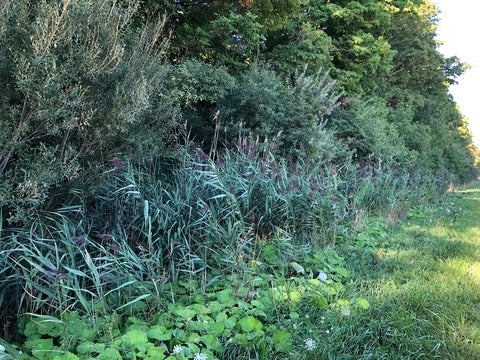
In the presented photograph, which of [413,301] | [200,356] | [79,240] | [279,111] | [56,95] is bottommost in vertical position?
[200,356]

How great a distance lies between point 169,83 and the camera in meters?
5.94

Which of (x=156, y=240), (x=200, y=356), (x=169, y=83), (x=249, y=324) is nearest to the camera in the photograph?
(x=200, y=356)

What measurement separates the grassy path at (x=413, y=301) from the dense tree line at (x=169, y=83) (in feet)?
7.63

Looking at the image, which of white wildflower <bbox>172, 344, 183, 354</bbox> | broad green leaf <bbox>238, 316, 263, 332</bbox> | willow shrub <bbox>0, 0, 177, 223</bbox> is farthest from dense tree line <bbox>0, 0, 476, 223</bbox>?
broad green leaf <bbox>238, 316, 263, 332</bbox>

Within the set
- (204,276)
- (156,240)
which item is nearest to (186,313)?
(204,276)

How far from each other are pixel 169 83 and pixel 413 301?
14.8 ft

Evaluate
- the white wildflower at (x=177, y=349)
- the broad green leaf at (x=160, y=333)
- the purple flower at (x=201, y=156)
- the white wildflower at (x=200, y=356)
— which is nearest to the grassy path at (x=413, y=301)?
the white wildflower at (x=200, y=356)

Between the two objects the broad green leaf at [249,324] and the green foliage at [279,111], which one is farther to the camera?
the green foliage at [279,111]

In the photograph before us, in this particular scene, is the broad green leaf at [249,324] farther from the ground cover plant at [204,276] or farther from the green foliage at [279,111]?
the green foliage at [279,111]

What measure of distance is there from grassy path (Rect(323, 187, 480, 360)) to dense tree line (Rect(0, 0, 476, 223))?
7.63 feet

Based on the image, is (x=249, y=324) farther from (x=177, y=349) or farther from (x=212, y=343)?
(x=177, y=349)

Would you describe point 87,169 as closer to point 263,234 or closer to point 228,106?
point 263,234

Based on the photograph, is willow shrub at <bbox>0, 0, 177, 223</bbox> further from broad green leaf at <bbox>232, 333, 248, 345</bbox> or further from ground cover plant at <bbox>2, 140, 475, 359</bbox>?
broad green leaf at <bbox>232, 333, 248, 345</bbox>

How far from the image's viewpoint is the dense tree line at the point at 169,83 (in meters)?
3.11
